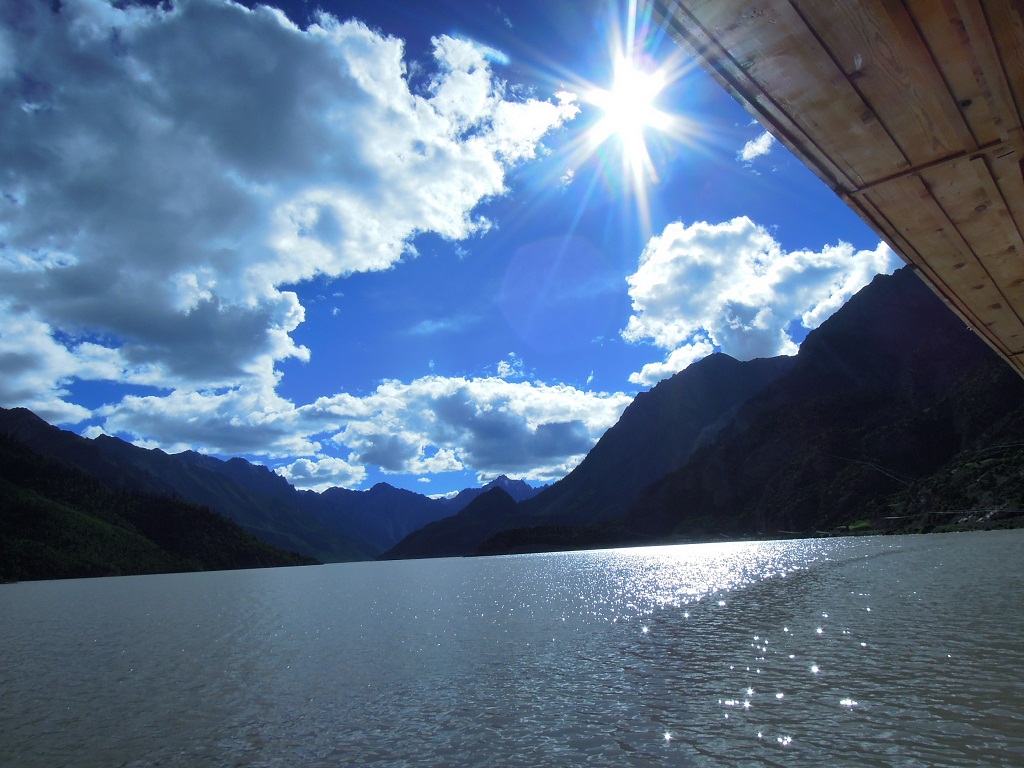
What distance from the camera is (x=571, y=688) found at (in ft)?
76.8

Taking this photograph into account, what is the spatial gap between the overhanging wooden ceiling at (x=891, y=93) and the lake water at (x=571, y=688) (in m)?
13.3

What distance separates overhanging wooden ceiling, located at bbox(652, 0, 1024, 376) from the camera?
13.7 ft

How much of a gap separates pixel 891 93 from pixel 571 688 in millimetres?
23315

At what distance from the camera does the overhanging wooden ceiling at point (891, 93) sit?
4184mm

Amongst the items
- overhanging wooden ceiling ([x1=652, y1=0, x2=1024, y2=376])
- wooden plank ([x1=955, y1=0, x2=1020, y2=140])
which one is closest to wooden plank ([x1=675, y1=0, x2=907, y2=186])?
overhanging wooden ceiling ([x1=652, y1=0, x2=1024, y2=376])

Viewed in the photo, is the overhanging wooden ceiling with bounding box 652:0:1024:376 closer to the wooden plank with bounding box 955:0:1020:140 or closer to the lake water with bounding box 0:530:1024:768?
the wooden plank with bounding box 955:0:1020:140

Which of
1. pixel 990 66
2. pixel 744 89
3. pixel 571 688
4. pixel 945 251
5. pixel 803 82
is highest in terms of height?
pixel 744 89

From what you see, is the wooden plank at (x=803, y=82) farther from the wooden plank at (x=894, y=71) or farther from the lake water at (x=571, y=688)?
the lake water at (x=571, y=688)

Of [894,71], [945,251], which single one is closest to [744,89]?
[894,71]

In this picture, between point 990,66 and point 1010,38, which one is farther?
point 990,66

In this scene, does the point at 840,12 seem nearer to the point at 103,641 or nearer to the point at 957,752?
the point at 957,752

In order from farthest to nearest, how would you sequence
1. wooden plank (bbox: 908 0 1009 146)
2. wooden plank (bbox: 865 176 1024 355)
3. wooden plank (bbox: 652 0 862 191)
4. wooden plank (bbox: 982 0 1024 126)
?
1. wooden plank (bbox: 865 176 1024 355)
2. wooden plank (bbox: 652 0 862 191)
3. wooden plank (bbox: 908 0 1009 146)
4. wooden plank (bbox: 982 0 1024 126)

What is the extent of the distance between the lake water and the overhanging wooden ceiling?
13290mm

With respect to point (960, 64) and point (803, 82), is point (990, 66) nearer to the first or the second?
point (960, 64)
